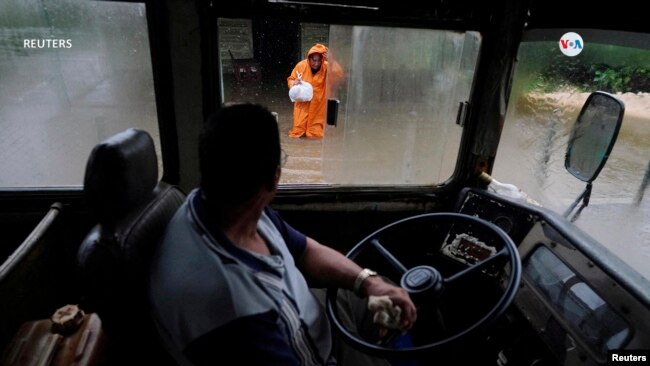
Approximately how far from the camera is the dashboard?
1.37m

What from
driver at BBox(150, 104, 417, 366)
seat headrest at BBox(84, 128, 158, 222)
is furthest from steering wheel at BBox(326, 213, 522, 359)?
seat headrest at BBox(84, 128, 158, 222)

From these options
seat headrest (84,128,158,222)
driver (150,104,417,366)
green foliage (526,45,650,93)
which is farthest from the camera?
green foliage (526,45,650,93)

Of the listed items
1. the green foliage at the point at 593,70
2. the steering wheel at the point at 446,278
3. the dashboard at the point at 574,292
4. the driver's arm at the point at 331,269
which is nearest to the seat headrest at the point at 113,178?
the driver's arm at the point at 331,269

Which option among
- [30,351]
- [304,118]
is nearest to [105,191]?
[30,351]

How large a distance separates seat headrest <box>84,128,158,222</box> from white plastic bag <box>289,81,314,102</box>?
1.79 metres

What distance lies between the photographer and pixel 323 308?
1.56 meters

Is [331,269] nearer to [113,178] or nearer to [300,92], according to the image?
[113,178]

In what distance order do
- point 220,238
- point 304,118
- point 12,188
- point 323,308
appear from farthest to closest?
1. point 304,118
2. point 12,188
3. point 323,308
4. point 220,238

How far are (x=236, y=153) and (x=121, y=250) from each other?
0.42 metres

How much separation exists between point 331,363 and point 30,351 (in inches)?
40.8

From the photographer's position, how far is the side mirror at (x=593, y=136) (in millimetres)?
1737

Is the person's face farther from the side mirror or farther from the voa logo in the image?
the side mirror

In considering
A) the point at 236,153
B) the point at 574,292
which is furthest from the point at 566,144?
the point at 236,153

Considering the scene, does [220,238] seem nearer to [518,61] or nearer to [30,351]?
[30,351]
